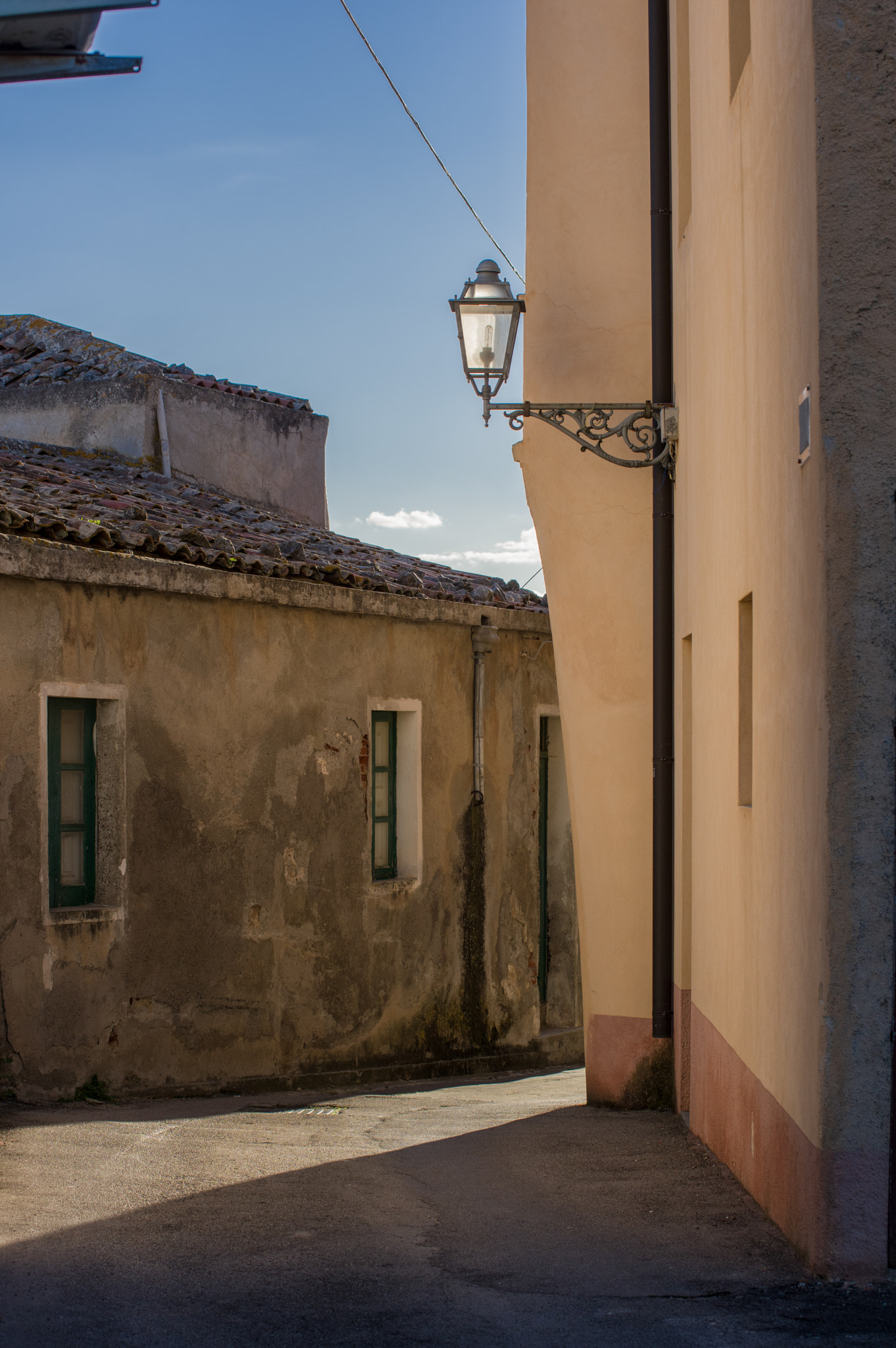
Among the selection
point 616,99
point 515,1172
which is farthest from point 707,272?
point 515,1172

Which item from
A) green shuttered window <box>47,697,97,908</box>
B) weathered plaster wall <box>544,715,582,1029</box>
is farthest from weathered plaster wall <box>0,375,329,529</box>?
green shuttered window <box>47,697,97,908</box>

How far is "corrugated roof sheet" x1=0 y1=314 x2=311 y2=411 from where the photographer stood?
642 inches

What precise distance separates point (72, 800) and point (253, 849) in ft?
5.07

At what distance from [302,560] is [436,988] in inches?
148

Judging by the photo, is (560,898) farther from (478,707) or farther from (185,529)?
(185,529)

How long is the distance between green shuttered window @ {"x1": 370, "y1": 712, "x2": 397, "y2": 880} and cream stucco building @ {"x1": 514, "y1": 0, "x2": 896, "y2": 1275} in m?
3.08

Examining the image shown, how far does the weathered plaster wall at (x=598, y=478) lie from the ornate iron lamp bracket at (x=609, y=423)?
0.29m

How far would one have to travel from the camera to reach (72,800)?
29.9 feet

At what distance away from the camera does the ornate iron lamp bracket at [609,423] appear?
8102 mm

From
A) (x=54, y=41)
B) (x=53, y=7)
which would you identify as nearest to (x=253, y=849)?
(x=54, y=41)

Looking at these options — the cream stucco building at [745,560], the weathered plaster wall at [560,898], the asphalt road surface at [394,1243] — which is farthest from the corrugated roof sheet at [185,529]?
the asphalt road surface at [394,1243]

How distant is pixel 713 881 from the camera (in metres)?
6.69

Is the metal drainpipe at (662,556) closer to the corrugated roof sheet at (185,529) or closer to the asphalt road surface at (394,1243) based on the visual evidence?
the asphalt road surface at (394,1243)

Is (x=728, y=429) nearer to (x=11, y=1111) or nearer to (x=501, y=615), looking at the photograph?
(x=11, y=1111)
